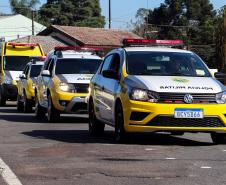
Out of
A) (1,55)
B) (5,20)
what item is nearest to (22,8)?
Answer: (5,20)

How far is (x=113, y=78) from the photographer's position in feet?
42.1

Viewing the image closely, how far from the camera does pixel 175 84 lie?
38.6 ft

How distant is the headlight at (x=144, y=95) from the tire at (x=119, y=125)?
46cm

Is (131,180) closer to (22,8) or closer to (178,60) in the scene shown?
(178,60)

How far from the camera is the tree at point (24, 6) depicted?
13150 centimetres

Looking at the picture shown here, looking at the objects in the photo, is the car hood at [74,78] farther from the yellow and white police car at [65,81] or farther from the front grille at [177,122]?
the front grille at [177,122]

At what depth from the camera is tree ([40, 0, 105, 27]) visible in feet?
363

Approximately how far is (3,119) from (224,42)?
25.4m

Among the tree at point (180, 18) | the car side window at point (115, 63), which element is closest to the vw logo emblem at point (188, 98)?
the car side window at point (115, 63)

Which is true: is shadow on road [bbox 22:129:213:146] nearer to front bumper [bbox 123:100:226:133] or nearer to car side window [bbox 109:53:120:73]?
front bumper [bbox 123:100:226:133]

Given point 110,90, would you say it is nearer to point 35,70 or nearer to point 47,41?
point 35,70

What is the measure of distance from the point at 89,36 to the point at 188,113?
55655 millimetres

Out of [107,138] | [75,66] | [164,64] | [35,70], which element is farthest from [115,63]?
[35,70]

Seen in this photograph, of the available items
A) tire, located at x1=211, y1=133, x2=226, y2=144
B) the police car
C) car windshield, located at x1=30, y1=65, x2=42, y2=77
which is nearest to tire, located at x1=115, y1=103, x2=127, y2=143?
the police car
